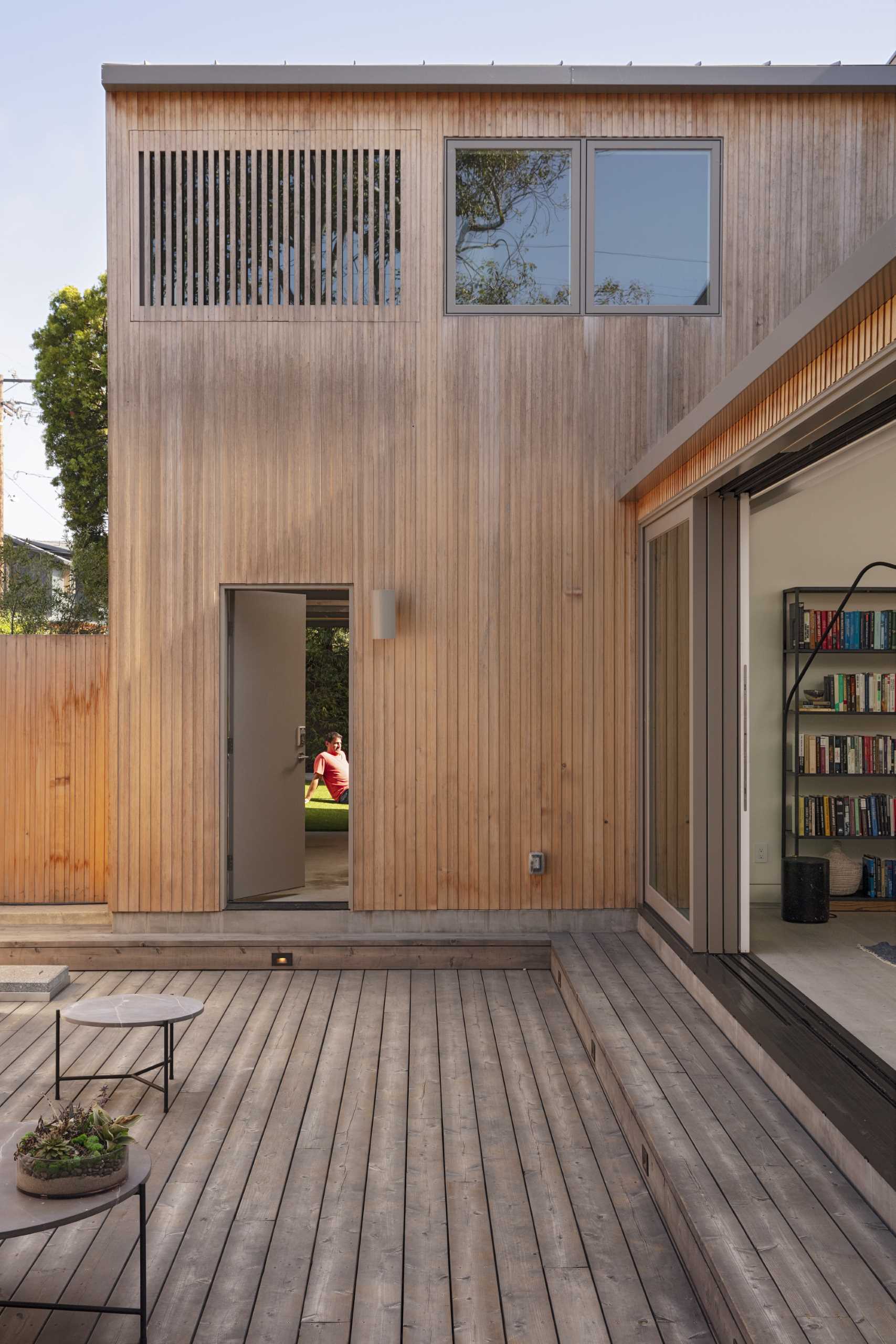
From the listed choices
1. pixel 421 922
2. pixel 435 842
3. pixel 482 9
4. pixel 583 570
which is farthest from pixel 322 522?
pixel 482 9

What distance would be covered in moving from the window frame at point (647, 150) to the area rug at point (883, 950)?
3.77 meters

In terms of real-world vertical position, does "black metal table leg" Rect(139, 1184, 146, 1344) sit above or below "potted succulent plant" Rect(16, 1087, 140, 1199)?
below

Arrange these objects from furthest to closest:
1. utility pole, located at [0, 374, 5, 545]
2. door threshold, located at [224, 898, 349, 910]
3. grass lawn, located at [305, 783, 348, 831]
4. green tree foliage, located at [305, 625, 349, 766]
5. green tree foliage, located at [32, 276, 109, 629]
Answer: utility pole, located at [0, 374, 5, 545] < green tree foliage, located at [32, 276, 109, 629] < green tree foliage, located at [305, 625, 349, 766] < grass lawn, located at [305, 783, 348, 831] < door threshold, located at [224, 898, 349, 910]

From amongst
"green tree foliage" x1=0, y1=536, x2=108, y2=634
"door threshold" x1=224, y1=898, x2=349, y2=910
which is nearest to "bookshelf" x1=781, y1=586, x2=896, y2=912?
"door threshold" x1=224, y1=898, x2=349, y2=910

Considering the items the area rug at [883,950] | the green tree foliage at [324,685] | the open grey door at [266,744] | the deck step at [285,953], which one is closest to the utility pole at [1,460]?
the green tree foliage at [324,685]

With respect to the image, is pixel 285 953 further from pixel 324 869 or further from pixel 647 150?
pixel 647 150

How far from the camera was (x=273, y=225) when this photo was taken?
20.6 feet

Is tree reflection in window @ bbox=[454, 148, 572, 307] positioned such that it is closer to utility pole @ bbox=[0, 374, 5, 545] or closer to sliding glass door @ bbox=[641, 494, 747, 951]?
sliding glass door @ bbox=[641, 494, 747, 951]

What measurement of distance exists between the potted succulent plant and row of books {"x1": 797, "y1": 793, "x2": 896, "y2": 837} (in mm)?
4863

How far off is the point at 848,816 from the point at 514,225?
4154 millimetres

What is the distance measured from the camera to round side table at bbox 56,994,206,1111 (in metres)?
4.11

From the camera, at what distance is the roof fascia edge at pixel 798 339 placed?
256cm

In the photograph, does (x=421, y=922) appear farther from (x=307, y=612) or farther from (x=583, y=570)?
(x=307, y=612)

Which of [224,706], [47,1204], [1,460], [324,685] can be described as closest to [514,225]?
[224,706]
